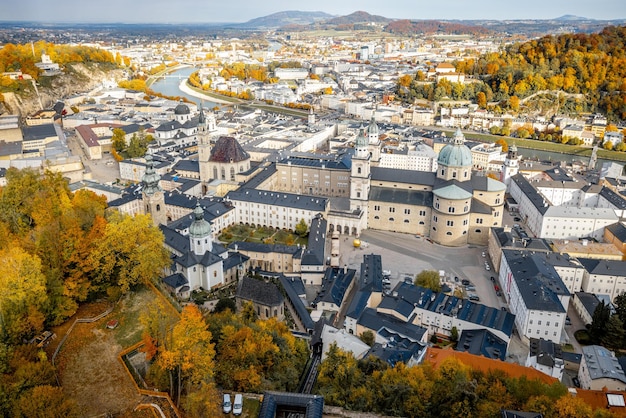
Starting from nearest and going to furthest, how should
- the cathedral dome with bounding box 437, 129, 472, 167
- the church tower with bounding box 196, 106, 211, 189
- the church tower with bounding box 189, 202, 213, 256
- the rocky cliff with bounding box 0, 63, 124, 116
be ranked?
the church tower with bounding box 189, 202, 213, 256 → the cathedral dome with bounding box 437, 129, 472, 167 → the church tower with bounding box 196, 106, 211, 189 → the rocky cliff with bounding box 0, 63, 124, 116

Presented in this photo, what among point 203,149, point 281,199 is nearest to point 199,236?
point 281,199

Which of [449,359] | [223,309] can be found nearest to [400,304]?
[449,359]

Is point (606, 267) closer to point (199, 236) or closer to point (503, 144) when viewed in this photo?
point (199, 236)

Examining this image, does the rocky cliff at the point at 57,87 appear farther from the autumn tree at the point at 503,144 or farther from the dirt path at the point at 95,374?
the autumn tree at the point at 503,144

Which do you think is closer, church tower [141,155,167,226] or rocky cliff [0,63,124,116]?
church tower [141,155,167,226]

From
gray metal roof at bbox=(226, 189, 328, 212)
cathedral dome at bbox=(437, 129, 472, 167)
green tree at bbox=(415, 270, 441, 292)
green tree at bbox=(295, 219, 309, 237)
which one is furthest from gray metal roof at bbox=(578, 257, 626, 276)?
green tree at bbox=(295, 219, 309, 237)

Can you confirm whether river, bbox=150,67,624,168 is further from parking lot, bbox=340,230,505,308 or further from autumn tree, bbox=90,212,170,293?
autumn tree, bbox=90,212,170,293

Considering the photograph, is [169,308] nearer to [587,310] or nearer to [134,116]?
[587,310]
